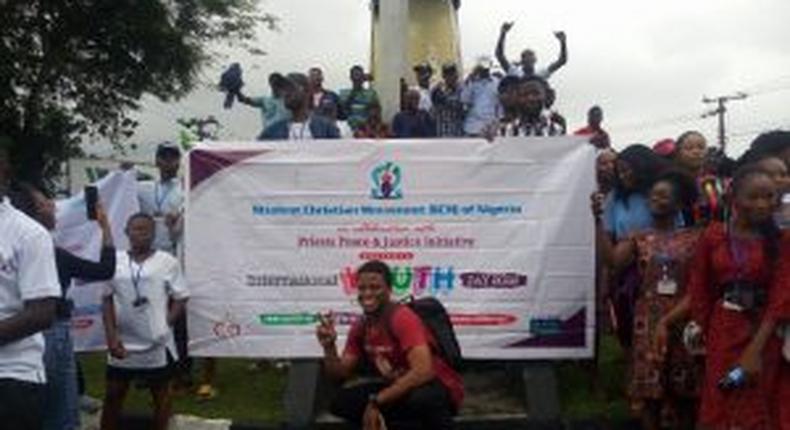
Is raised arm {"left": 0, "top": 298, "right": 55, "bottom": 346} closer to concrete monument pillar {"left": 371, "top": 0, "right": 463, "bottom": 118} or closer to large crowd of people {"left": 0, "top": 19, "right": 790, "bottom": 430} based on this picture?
large crowd of people {"left": 0, "top": 19, "right": 790, "bottom": 430}

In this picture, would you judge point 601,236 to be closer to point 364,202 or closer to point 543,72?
point 364,202

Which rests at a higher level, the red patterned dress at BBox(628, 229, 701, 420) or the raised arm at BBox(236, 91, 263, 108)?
the raised arm at BBox(236, 91, 263, 108)

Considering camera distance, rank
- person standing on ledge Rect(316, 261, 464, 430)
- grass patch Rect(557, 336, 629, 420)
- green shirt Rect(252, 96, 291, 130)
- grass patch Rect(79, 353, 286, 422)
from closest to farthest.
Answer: person standing on ledge Rect(316, 261, 464, 430) < grass patch Rect(557, 336, 629, 420) < grass patch Rect(79, 353, 286, 422) < green shirt Rect(252, 96, 291, 130)

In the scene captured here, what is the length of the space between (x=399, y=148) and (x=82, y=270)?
2.93 metres

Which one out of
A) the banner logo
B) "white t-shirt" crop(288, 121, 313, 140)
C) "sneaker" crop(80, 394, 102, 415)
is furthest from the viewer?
"white t-shirt" crop(288, 121, 313, 140)

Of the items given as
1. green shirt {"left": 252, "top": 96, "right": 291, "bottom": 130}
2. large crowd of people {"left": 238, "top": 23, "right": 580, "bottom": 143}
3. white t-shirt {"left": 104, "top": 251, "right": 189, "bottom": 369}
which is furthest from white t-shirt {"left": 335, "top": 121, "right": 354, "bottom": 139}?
white t-shirt {"left": 104, "top": 251, "right": 189, "bottom": 369}

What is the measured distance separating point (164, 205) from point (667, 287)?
438 centimetres

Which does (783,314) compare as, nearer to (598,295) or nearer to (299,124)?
(598,295)

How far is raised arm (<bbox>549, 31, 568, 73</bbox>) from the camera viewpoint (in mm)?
12562

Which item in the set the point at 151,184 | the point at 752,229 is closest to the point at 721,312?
the point at 752,229

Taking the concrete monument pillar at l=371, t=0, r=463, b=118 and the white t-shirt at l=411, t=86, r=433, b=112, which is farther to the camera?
the concrete monument pillar at l=371, t=0, r=463, b=118

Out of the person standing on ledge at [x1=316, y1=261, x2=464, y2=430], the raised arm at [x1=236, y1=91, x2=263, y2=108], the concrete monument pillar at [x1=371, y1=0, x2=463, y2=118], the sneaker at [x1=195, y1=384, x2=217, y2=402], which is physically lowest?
the sneaker at [x1=195, y1=384, x2=217, y2=402]

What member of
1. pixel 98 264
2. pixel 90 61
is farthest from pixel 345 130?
pixel 90 61

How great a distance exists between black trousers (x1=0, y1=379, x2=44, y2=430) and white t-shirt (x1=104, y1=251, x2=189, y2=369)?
370 centimetres
